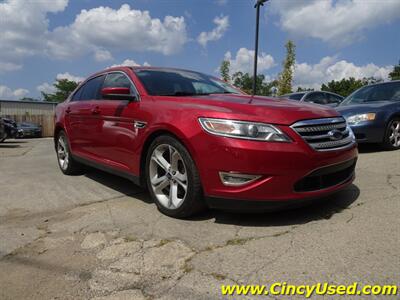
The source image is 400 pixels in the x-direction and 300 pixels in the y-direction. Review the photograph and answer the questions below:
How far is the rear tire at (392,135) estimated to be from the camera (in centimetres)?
639

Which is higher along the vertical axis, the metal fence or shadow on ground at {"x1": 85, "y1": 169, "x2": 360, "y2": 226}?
the metal fence

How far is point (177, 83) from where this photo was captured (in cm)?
408

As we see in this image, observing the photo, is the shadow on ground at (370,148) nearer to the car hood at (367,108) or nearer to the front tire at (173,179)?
the car hood at (367,108)

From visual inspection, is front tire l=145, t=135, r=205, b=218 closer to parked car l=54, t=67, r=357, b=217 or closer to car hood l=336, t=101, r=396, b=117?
parked car l=54, t=67, r=357, b=217

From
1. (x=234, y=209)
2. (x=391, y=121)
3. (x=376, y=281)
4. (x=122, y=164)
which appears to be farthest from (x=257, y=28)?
(x=376, y=281)

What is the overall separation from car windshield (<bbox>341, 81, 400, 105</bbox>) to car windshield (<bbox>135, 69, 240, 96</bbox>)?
4.08m

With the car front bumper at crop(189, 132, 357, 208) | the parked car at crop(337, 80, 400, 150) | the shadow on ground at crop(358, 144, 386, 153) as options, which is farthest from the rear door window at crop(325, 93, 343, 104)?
the car front bumper at crop(189, 132, 357, 208)

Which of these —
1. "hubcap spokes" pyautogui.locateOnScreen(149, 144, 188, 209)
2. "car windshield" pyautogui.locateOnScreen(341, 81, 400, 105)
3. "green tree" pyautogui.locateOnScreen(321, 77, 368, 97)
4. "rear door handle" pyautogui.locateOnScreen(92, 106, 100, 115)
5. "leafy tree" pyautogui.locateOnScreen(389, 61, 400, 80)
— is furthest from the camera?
"green tree" pyautogui.locateOnScreen(321, 77, 368, 97)

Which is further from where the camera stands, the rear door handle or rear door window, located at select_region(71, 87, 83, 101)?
rear door window, located at select_region(71, 87, 83, 101)

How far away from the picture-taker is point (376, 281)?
2.04 meters

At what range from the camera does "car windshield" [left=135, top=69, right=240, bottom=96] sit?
3.86m

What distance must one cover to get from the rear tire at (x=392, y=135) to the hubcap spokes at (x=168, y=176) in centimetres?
468

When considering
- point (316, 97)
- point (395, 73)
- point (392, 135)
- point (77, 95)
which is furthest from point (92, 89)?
point (395, 73)

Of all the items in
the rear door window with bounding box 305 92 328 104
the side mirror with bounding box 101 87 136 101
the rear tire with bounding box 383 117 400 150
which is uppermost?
the rear door window with bounding box 305 92 328 104
